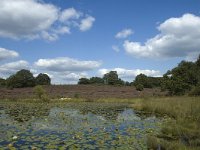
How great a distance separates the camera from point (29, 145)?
11242 mm

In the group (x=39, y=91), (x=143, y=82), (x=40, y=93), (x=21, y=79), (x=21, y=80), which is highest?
(x=21, y=79)

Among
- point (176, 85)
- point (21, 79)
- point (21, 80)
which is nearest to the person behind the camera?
point (176, 85)

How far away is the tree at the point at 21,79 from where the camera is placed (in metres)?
71.5

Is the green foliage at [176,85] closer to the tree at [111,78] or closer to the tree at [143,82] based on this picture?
the tree at [143,82]

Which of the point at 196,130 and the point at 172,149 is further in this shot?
the point at 196,130

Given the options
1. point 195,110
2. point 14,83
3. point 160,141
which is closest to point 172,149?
point 160,141

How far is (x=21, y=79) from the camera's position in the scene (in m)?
72.2

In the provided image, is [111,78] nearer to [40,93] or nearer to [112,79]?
[112,79]

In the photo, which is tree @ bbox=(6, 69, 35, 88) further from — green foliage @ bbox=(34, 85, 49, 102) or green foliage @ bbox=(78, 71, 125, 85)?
green foliage @ bbox=(34, 85, 49, 102)

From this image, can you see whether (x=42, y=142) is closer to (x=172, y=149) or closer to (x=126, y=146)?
(x=126, y=146)

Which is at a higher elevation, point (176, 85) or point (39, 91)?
point (176, 85)

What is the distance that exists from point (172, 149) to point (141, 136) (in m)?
3.48

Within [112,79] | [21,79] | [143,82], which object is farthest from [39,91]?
[112,79]

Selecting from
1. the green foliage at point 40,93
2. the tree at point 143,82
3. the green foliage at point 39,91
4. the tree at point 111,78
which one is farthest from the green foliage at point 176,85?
the tree at point 111,78
